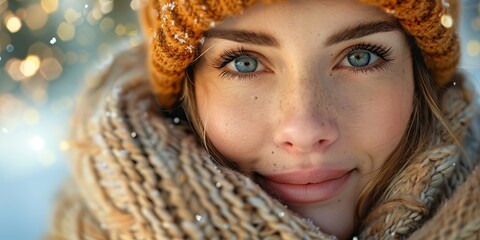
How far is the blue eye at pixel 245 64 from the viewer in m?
1.02

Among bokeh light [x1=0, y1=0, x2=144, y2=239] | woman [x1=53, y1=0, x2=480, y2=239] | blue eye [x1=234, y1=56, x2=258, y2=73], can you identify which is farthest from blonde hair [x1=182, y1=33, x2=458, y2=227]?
bokeh light [x1=0, y1=0, x2=144, y2=239]

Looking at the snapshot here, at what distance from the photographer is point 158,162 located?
99 cm

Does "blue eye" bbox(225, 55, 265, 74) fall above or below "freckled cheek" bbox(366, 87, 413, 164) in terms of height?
above

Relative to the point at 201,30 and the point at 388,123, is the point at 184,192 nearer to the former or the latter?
the point at 201,30

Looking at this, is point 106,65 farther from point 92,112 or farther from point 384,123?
point 384,123

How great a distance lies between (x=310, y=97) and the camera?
0.95 meters

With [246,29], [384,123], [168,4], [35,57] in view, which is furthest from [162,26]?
[35,57]

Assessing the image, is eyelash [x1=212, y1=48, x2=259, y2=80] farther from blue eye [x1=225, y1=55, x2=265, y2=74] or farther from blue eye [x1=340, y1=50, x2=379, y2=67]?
blue eye [x1=340, y1=50, x2=379, y2=67]

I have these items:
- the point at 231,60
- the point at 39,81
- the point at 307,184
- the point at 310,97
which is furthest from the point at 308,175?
the point at 39,81

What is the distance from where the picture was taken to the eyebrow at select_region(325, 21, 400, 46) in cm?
96

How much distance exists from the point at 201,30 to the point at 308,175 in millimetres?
314

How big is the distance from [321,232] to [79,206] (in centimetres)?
46

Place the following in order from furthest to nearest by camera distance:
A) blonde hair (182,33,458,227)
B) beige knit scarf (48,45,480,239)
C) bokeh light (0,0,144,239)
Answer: bokeh light (0,0,144,239) → blonde hair (182,33,458,227) → beige knit scarf (48,45,480,239)

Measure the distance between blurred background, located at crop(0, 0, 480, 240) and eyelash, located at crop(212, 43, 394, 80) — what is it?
3.27 ft
